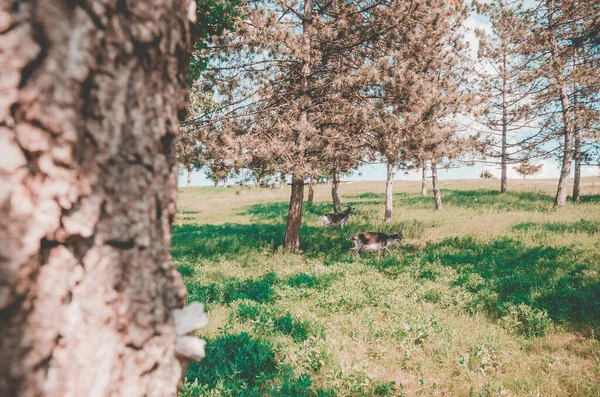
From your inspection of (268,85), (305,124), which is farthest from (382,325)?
(268,85)

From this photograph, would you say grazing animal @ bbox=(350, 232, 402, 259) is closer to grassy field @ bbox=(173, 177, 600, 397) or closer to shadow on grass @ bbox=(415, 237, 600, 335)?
grassy field @ bbox=(173, 177, 600, 397)

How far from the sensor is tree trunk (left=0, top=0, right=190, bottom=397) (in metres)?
0.65

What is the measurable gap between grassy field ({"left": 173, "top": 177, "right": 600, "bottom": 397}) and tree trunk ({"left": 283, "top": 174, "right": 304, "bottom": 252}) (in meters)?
0.60

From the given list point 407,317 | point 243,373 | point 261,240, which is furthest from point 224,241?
point 243,373

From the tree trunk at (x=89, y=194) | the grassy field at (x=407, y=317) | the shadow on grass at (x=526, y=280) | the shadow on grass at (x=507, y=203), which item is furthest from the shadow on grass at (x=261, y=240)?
the tree trunk at (x=89, y=194)

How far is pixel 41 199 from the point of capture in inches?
28.0

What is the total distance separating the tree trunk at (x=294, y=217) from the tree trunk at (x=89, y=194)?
8.64m

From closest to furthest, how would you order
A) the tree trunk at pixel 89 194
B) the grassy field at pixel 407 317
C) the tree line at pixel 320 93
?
the tree trunk at pixel 89 194, the grassy field at pixel 407 317, the tree line at pixel 320 93

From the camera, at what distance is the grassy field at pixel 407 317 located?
3521mm

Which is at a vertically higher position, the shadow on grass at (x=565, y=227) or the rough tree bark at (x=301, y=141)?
the rough tree bark at (x=301, y=141)

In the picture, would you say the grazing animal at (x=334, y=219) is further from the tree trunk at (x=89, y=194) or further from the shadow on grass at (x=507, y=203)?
the tree trunk at (x=89, y=194)

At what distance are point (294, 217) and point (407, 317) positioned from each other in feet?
18.4

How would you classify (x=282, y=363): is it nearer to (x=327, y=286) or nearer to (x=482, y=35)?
(x=327, y=286)

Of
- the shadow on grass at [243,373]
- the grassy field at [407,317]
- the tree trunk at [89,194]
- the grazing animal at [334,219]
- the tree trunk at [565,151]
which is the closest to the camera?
the tree trunk at [89,194]
